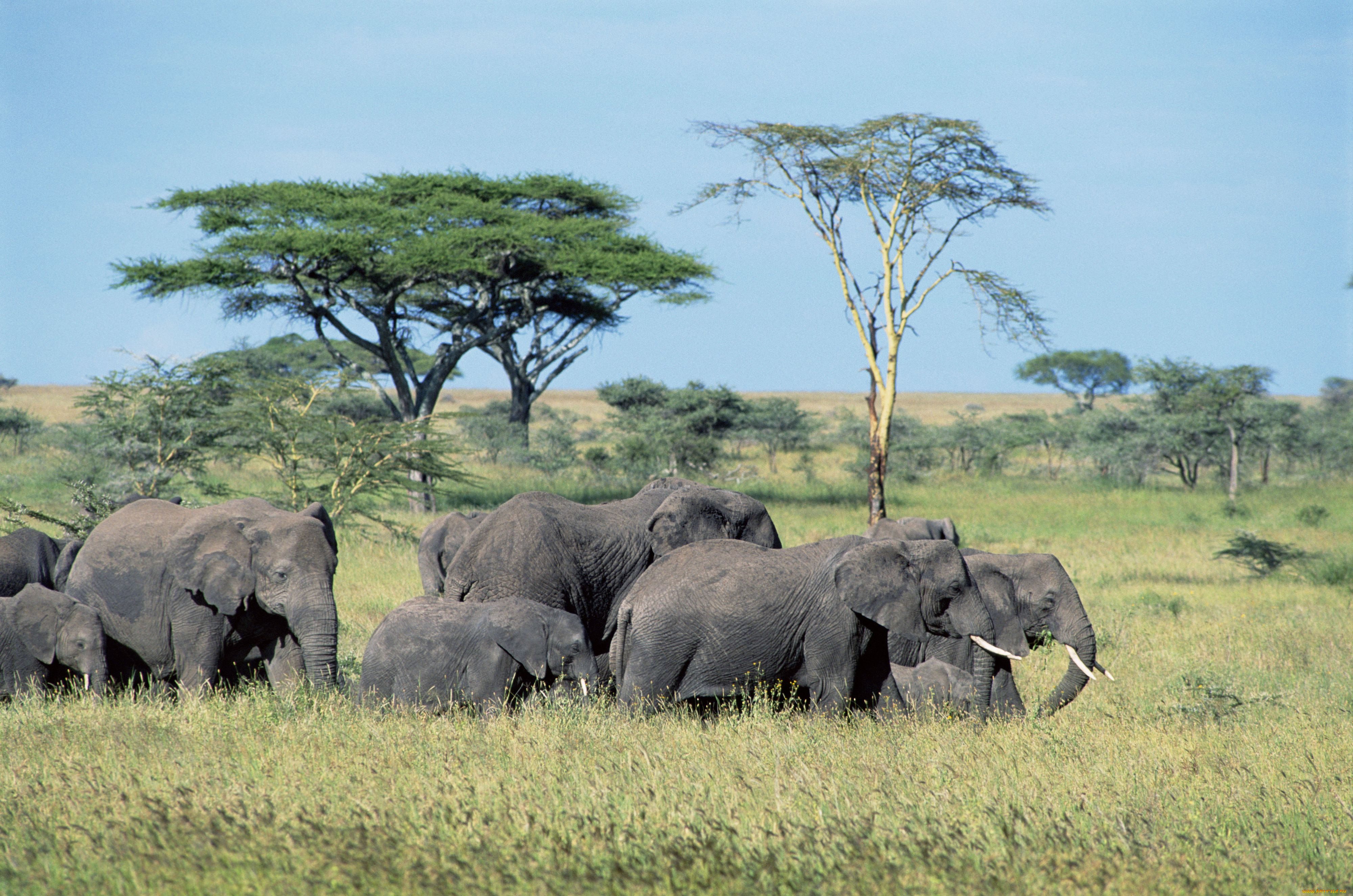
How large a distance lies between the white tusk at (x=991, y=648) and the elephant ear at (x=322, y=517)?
4.35 meters

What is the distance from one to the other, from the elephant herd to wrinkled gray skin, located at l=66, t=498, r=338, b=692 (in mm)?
14

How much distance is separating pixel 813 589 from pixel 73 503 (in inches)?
575

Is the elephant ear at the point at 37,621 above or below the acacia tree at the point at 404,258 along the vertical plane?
below

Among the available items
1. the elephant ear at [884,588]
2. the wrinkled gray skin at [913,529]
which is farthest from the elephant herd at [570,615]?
the wrinkled gray skin at [913,529]

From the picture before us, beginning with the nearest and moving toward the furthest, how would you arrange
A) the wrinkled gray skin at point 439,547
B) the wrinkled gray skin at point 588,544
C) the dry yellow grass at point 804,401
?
the wrinkled gray skin at point 588,544 < the wrinkled gray skin at point 439,547 < the dry yellow grass at point 804,401

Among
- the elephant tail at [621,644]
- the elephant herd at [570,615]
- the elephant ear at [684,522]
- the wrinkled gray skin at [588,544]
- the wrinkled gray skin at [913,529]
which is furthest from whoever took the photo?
the wrinkled gray skin at [913,529]

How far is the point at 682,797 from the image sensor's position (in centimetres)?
557

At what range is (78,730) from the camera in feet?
22.8

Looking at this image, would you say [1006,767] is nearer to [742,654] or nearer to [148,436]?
[742,654]

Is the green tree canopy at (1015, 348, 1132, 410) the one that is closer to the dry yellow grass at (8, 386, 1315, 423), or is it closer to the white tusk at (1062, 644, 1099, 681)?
the dry yellow grass at (8, 386, 1315, 423)

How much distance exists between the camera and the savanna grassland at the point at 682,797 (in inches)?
181

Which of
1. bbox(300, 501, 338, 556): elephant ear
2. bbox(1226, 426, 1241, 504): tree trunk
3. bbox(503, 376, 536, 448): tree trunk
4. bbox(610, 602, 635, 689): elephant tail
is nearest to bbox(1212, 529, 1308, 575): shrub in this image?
bbox(1226, 426, 1241, 504): tree trunk

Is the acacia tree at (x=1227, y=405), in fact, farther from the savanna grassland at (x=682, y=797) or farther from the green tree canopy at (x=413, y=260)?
the savanna grassland at (x=682, y=797)

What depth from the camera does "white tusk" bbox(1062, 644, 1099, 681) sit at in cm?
786
